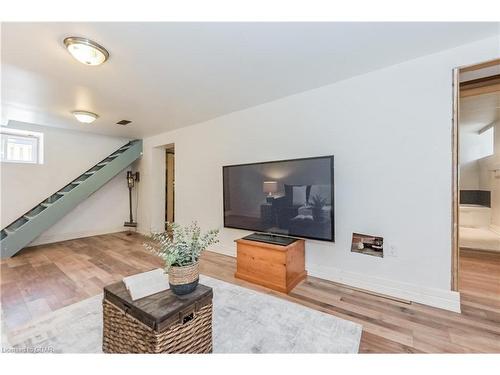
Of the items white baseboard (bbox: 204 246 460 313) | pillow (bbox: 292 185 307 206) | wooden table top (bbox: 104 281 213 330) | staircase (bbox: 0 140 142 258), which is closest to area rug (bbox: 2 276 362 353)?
wooden table top (bbox: 104 281 213 330)

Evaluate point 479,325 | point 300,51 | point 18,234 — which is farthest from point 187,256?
point 18,234

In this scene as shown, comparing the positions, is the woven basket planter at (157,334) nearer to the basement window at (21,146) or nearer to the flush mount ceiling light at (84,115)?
the flush mount ceiling light at (84,115)

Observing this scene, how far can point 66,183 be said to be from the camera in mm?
4457

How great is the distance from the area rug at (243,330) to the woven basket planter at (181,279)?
0.54 meters

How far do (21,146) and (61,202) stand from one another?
129cm

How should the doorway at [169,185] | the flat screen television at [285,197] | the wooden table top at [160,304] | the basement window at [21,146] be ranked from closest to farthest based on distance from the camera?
the wooden table top at [160,304]
the flat screen television at [285,197]
the basement window at [21,146]
the doorway at [169,185]

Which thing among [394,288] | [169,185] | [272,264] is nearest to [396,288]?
[394,288]

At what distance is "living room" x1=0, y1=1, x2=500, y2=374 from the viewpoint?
57.2 inches

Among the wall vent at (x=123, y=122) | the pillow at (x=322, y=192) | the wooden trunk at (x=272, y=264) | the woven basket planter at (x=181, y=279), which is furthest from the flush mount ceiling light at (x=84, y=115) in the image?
the pillow at (x=322, y=192)

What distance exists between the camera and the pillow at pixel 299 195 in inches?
91.4

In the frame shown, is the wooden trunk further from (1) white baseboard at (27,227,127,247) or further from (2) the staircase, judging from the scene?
(1) white baseboard at (27,227,127,247)

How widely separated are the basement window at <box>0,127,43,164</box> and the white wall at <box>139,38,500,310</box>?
4329mm

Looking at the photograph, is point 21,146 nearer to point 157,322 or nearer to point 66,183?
point 66,183

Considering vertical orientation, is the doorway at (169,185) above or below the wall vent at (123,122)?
below
